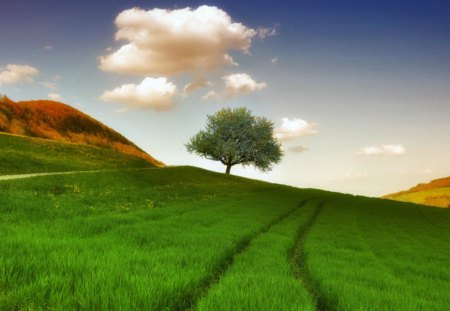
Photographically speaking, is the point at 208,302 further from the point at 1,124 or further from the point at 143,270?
the point at 1,124

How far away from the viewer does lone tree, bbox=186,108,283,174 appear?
7550cm

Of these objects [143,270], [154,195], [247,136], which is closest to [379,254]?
[143,270]

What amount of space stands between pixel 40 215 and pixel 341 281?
12.2m

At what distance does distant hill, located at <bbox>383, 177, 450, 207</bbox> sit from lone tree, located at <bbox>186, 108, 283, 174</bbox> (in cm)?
4023

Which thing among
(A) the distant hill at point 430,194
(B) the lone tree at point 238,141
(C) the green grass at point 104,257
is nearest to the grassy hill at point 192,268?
(C) the green grass at point 104,257

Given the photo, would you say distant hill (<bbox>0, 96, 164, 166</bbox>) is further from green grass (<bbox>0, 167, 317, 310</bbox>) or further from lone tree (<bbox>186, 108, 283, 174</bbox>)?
green grass (<bbox>0, 167, 317, 310</bbox>)

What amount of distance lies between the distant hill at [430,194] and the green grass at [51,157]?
67.4m

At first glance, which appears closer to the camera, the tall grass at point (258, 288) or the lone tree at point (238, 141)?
the tall grass at point (258, 288)

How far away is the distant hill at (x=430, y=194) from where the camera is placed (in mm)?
86037

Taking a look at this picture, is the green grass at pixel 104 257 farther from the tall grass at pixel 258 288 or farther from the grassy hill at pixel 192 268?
the tall grass at pixel 258 288

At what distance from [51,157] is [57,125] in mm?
52719

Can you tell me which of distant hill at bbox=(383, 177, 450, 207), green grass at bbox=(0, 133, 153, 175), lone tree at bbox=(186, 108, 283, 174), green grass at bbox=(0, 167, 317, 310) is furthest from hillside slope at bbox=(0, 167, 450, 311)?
distant hill at bbox=(383, 177, 450, 207)

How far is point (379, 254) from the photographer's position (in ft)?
48.3

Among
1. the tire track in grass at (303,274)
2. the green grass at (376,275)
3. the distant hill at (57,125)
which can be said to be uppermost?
the distant hill at (57,125)
